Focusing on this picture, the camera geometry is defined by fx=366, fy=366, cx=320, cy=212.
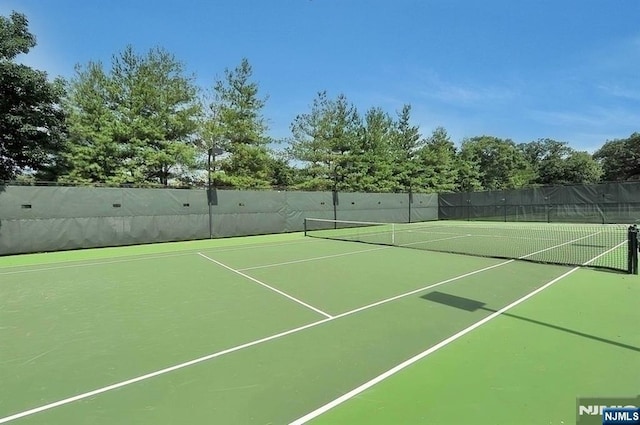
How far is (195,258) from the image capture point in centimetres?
1096

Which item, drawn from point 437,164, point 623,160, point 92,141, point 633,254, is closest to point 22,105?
point 92,141

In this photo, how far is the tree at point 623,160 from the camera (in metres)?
54.7

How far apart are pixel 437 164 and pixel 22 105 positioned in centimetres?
3089

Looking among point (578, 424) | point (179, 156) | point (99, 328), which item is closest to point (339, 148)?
point (179, 156)

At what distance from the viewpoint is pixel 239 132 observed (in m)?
23.0

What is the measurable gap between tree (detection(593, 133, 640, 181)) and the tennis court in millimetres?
62833

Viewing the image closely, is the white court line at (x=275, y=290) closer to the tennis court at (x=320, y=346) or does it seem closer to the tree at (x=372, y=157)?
the tennis court at (x=320, y=346)

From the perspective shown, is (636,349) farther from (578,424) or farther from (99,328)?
(99,328)

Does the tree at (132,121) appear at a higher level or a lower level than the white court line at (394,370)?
higher

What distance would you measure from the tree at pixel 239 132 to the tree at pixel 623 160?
58.5 metres

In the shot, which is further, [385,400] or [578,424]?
[385,400]

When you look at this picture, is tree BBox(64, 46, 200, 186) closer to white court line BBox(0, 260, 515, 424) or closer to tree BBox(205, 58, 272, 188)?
tree BBox(205, 58, 272, 188)

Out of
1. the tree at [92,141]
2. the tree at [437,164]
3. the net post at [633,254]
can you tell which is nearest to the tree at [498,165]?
the tree at [437,164]

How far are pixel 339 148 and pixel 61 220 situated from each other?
18597 millimetres
